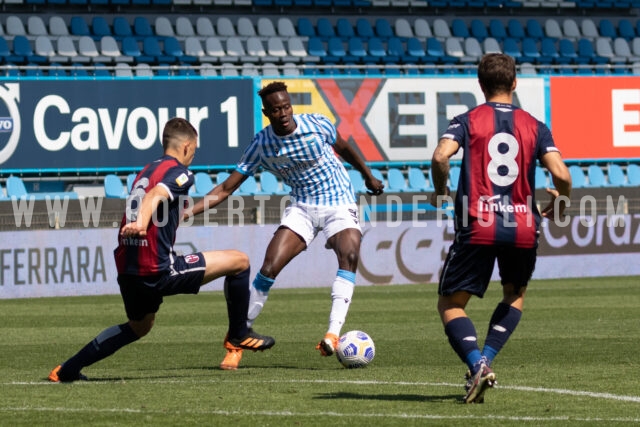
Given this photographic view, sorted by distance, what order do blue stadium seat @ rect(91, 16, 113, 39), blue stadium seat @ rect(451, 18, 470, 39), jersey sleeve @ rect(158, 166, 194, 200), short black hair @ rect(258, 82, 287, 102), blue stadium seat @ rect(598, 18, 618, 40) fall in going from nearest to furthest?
1. jersey sleeve @ rect(158, 166, 194, 200)
2. short black hair @ rect(258, 82, 287, 102)
3. blue stadium seat @ rect(91, 16, 113, 39)
4. blue stadium seat @ rect(451, 18, 470, 39)
5. blue stadium seat @ rect(598, 18, 618, 40)

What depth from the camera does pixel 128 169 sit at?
21172 mm

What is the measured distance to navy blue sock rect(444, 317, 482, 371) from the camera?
21.1 feet

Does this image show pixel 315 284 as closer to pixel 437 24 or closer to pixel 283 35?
pixel 283 35

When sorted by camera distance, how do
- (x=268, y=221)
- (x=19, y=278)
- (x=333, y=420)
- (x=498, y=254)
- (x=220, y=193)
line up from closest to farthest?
(x=333, y=420) → (x=498, y=254) → (x=220, y=193) → (x=19, y=278) → (x=268, y=221)

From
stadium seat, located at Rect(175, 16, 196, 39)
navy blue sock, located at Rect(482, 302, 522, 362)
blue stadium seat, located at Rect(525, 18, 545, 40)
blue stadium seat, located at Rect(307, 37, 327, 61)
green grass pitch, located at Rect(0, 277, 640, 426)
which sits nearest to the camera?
green grass pitch, located at Rect(0, 277, 640, 426)

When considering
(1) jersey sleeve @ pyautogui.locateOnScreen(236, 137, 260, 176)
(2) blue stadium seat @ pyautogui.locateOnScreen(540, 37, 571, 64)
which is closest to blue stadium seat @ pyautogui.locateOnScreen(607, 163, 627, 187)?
(2) blue stadium seat @ pyautogui.locateOnScreen(540, 37, 571, 64)

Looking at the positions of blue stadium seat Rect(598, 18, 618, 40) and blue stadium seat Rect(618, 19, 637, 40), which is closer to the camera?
blue stadium seat Rect(598, 18, 618, 40)

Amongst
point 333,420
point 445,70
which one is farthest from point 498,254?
point 445,70

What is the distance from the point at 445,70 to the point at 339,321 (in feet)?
57.7

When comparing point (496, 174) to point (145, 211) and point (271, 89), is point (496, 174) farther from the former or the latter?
point (271, 89)

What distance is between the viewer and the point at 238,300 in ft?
28.2

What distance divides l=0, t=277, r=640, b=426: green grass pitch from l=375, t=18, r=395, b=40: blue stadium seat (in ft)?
42.6

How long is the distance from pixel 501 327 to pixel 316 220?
9.54 feet

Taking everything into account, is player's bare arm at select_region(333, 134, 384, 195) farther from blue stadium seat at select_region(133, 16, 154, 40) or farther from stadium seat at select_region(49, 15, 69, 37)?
blue stadium seat at select_region(133, 16, 154, 40)
